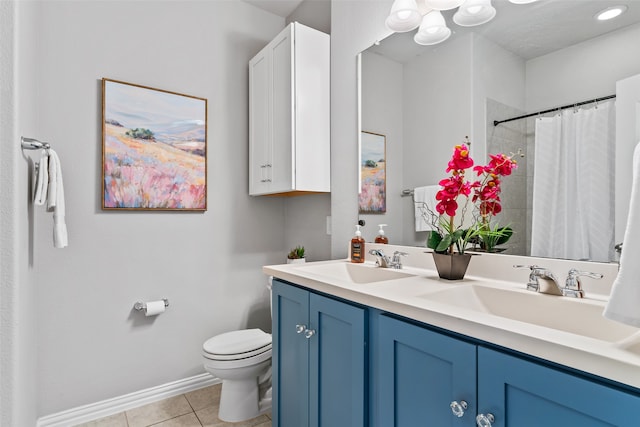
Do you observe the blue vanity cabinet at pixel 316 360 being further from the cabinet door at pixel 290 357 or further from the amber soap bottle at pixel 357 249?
the amber soap bottle at pixel 357 249

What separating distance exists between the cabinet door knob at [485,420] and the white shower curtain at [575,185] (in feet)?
2.36

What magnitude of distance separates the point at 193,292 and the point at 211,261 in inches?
9.5

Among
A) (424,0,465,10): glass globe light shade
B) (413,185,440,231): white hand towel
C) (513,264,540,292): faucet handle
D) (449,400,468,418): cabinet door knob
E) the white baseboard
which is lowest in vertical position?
the white baseboard

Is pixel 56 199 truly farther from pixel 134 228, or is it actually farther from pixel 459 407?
pixel 459 407

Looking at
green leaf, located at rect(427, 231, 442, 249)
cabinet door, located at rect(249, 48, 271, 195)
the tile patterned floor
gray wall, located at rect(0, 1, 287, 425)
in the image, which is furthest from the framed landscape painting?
green leaf, located at rect(427, 231, 442, 249)

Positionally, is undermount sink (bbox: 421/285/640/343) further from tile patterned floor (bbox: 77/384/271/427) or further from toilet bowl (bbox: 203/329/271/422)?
tile patterned floor (bbox: 77/384/271/427)

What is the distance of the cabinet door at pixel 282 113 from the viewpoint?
83.0 inches

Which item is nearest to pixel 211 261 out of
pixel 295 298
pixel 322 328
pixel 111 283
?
pixel 111 283

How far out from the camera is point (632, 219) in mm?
679

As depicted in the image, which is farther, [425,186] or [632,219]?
[425,186]

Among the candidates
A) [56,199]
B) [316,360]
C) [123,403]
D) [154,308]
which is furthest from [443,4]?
[123,403]

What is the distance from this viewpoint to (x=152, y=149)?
87.3 inches

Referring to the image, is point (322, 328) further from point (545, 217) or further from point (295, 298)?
point (545, 217)

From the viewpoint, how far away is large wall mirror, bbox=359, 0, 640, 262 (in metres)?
1.12
